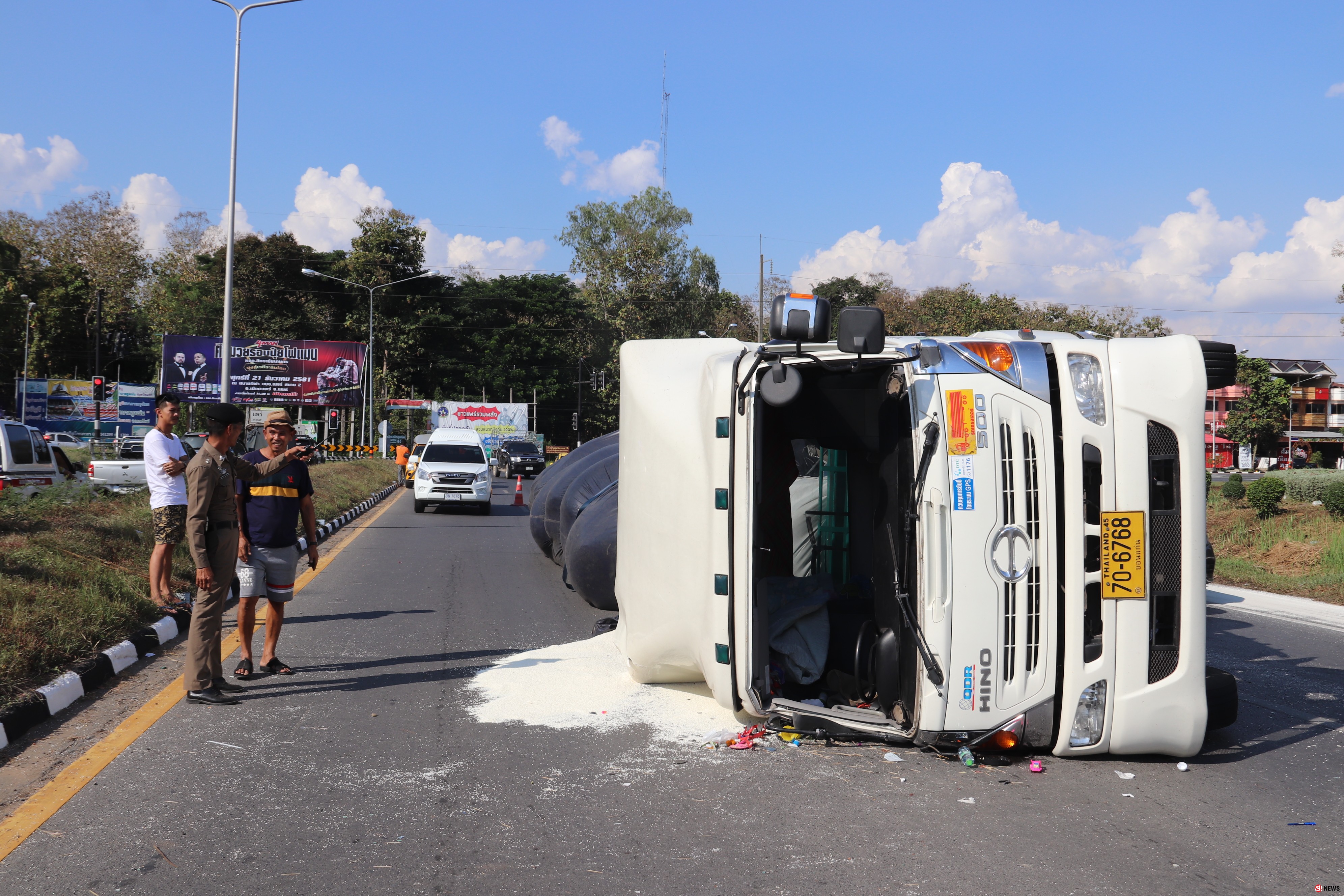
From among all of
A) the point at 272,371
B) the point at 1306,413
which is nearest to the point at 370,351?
the point at 272,371

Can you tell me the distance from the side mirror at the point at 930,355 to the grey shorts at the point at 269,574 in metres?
4.44

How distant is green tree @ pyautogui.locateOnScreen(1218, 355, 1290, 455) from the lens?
228 ft

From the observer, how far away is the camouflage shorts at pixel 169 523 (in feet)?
29.2

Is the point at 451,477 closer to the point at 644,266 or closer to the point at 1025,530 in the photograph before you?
the point at 1025,530

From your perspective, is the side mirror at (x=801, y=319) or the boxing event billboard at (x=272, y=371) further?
the boxing event billboard at (x=272, y=371)

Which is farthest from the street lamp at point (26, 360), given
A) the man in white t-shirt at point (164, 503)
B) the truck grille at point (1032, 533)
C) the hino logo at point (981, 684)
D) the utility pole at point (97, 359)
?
the truck grille at point (1032, 533)

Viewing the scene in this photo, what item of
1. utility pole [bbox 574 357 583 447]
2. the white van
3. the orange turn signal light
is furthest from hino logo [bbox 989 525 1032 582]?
utility pole [bbox 574 357 583 447]

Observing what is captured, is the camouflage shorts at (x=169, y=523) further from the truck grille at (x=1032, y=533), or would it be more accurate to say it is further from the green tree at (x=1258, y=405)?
the green tree at (x=1258, y=405)

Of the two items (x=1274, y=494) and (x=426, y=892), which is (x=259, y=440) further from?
(x=426, y=892)

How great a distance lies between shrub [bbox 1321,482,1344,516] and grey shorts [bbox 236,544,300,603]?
1776 cm

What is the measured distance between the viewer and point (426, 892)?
3.60 m

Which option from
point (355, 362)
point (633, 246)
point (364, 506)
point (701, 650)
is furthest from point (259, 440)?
point (701, 650)

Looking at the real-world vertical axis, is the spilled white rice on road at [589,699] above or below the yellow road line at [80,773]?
above

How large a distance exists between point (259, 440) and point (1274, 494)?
111ft
